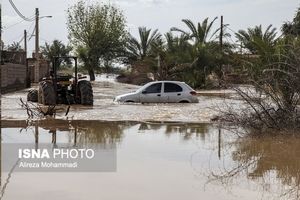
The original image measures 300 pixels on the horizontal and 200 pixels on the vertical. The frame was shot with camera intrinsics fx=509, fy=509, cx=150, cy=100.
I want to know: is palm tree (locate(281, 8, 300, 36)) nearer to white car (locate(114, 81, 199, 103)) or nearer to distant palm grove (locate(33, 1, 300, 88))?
distant palm grove (locate(33, 1, 300, 88))

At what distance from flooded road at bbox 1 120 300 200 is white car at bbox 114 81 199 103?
8.66m

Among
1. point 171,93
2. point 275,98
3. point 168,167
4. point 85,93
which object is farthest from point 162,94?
point 168,167

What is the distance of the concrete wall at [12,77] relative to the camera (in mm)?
32219

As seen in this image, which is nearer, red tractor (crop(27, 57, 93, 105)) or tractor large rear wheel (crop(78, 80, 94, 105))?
red tractor (crop(27, 57, 93, 105))

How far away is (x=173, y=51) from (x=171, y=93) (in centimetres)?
1844

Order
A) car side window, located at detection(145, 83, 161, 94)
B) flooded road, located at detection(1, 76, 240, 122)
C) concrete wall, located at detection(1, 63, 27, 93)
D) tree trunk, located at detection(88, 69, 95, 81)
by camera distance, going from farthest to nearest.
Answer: tree trunk, located at detection(88, 69, 95, 81) → concrete wall, located at detection(1, 63, 27, 93) → car side window, located at detection(145, 83, 161, 94) → flooded road, located at detection(1, 76, 240, 122)

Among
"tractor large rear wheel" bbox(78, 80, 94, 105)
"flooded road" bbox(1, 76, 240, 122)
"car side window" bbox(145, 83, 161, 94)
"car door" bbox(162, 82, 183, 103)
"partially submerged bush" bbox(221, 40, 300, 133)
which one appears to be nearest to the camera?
"partially submerged bush" bbox(221, 40, 300, 133)

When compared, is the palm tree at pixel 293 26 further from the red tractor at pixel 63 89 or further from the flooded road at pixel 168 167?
the flooded road at pixel 168 167

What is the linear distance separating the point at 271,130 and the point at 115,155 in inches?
198

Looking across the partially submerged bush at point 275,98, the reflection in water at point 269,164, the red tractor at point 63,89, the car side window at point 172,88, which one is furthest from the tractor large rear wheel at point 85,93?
the reflection in water at point 269,164

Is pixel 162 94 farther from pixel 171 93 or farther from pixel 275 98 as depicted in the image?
pixel 275 98

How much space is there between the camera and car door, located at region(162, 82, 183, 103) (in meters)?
23.5

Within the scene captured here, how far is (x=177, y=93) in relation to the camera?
77.8ft

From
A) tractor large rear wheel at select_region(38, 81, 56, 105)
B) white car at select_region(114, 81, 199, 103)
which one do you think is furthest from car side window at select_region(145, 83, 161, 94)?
tractor large rear wheel at select_region(38, 81, 56, 105)
